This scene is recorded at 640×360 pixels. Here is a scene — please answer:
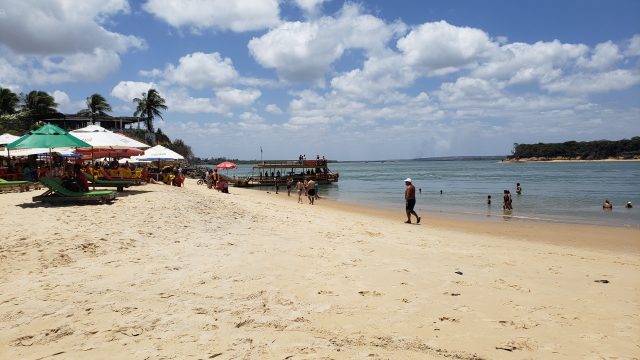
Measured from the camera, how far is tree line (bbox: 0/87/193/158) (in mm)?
41219

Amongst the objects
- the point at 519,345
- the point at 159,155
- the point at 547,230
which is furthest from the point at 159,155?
the point at 519,345

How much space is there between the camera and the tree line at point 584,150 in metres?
137

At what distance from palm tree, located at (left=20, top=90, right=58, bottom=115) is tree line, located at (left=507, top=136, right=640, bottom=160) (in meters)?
154

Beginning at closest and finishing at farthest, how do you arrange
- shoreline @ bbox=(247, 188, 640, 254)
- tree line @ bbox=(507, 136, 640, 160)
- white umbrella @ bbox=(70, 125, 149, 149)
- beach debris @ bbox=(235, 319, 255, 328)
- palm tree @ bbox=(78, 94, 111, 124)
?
beach debris @ bbox=(235, 319, 255, 328) → shoreline @ bbox=(247, 188, 640, 254) → white umbrella @ bbox=(70, 125, 149, 149) → palm tree @ bbox=(78, 94, 111, 124) → tree line @ bbox=(507, 136, 640, 160)

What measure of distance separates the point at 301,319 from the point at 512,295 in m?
2.89

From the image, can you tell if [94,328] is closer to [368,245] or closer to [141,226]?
[141,226]

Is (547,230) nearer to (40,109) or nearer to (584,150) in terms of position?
(40,109)

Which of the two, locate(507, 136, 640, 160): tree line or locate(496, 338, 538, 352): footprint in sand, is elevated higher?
locate(507, 136, 640, 160): tree line

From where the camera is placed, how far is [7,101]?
45.2 m

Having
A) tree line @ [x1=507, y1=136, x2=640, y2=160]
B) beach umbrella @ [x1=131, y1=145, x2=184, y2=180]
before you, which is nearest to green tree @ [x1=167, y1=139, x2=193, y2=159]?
Result: beach umbrella @ [x1=131, y1=145, x2=184, y2=180]

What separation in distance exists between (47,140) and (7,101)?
4362 centimetres

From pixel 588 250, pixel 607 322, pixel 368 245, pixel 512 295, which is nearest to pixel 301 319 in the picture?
pixel 512 295

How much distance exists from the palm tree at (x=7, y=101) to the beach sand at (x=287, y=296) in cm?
4541

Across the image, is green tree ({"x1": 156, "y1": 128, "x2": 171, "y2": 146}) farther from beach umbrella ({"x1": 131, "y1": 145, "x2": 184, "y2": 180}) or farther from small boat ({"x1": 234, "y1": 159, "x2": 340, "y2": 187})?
beach umbrella ({"x1": 131, "y1": 145, "x2": 184, "y2": 180})
